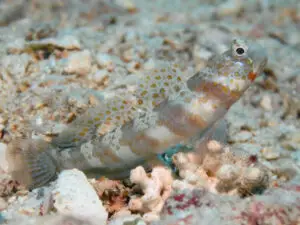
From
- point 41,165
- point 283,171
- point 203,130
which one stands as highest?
point 203,130

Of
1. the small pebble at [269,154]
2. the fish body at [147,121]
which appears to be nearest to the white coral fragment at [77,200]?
the fish body at [147,121]

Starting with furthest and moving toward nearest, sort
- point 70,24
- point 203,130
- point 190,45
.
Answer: point 70,24 < point 190,45 < point 203,130

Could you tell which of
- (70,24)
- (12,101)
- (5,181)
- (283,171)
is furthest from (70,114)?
(70,24)

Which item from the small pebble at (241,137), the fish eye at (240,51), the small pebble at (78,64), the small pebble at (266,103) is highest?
the fish eye at (240,51)

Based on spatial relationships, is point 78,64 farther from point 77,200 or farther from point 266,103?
point 266,103

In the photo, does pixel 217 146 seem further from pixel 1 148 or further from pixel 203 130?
pixel 1 148

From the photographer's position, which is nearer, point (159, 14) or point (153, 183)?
point (153, 183)

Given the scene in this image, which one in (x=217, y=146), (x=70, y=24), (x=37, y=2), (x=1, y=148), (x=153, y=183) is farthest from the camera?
(x=37, y=2)

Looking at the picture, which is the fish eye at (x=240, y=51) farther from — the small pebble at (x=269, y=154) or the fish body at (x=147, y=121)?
the small pebble at (x=269, y=154)

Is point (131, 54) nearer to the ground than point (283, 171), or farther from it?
farther from it
